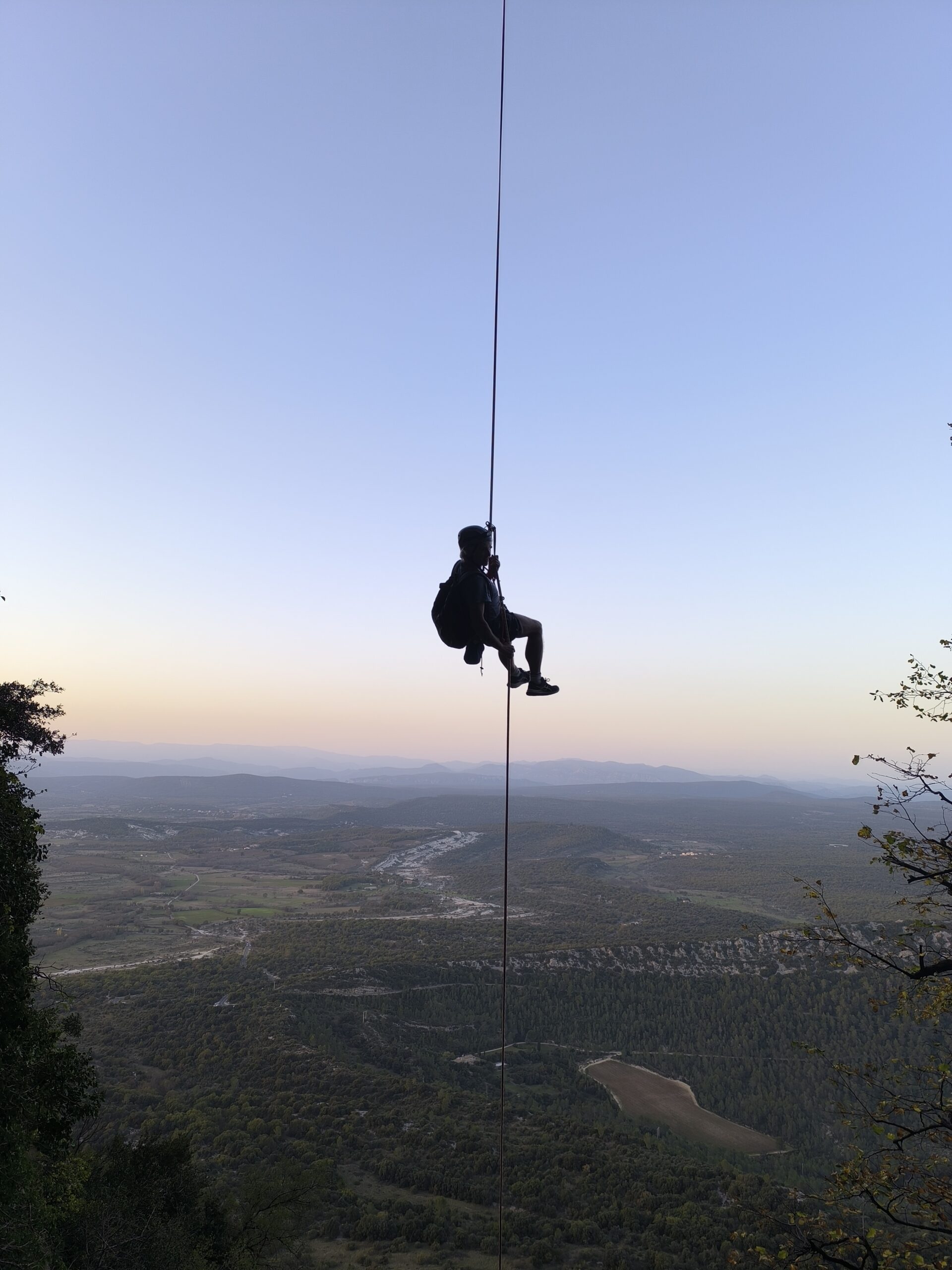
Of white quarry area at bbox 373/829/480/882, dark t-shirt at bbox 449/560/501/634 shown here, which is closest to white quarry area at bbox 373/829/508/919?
white quarry area at bbox 373/829/480/882

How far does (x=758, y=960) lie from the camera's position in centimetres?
6106

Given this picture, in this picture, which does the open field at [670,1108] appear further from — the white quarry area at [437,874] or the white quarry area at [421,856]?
the white quarry area at [421,856]

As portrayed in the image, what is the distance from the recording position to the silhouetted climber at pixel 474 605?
657 cm

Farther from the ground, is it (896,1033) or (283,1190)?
(283,1190)

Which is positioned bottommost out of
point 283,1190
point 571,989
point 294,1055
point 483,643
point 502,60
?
point 571,989

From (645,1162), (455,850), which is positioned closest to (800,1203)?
(645,1162)

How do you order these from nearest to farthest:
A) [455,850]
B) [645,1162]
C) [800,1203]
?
[800,1203]
[645,1162]
[455,850]

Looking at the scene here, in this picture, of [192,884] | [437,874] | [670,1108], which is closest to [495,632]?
[670,1108]

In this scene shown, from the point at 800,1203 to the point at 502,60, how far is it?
35.3 metres

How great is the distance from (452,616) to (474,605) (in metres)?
0.33

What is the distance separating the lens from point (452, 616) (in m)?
6.77

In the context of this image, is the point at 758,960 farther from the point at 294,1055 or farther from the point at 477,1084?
the point at 294,1055

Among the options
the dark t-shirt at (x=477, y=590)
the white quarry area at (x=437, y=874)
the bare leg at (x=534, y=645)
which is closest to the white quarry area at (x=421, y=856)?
the white quarry area at (x=437, y=874)

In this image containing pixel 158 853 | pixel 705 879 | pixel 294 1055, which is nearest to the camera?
pixel 294 1055
